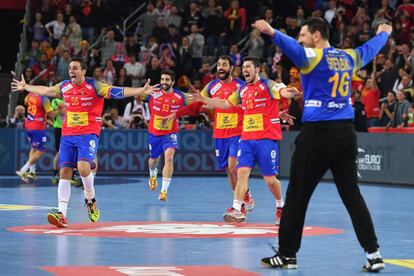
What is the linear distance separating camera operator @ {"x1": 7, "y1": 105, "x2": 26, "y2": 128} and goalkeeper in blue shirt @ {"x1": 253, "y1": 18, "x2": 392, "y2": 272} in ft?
63.7

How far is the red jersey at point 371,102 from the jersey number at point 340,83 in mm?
17754

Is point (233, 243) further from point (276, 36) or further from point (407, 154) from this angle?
point (407, 154)

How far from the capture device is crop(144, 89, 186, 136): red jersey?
864 inches

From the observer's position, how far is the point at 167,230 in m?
14.5

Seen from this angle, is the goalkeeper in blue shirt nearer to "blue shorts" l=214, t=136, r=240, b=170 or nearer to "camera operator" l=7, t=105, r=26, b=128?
"blue shorts" l=214, t=136, r=240, b=170

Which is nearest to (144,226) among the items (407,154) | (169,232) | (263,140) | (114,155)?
(169,232)

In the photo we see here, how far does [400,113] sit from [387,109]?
0.73 metres

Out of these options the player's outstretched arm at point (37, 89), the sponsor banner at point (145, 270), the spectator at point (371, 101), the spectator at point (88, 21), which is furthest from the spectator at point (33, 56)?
the sponsor banner at point (145, 270)

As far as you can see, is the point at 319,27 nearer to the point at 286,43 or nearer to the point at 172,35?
the point at 286,43

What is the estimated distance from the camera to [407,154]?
85.4 feet

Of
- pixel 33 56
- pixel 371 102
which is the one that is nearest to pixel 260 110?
pixel 371 102

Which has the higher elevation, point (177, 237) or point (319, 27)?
point (319, 27)

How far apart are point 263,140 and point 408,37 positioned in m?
16.0

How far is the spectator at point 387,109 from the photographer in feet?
88.7
